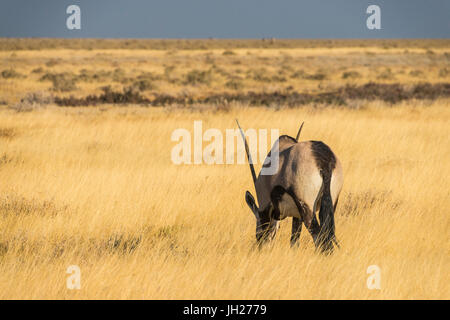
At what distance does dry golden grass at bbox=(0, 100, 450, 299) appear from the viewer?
4402mm

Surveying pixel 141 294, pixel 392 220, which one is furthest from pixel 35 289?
pixel 392 220

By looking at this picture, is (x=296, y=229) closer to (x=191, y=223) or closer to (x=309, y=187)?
(x=309, y=187)

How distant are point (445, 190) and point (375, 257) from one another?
2.94 meters

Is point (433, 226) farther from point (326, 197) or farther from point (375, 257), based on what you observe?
point (326, 197)

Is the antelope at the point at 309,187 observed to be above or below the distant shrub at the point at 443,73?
below

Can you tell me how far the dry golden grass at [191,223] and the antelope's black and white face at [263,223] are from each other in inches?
5.6

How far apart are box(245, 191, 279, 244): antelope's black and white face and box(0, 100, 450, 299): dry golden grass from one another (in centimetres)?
14

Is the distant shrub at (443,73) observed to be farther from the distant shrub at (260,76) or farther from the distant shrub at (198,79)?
the distant shrub at (198,79)

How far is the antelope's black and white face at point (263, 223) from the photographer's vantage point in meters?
4.89

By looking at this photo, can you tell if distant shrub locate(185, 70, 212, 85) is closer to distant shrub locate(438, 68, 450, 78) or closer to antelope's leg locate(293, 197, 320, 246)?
distant shrub locate(438, 68, 450, 78)

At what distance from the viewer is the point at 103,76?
35438 mm

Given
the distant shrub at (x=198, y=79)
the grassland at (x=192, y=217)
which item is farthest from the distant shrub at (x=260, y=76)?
the grassland at (x=192, y=217)

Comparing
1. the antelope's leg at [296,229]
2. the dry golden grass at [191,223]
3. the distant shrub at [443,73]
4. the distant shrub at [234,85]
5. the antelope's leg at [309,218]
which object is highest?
the distant shrub at [443,73]
